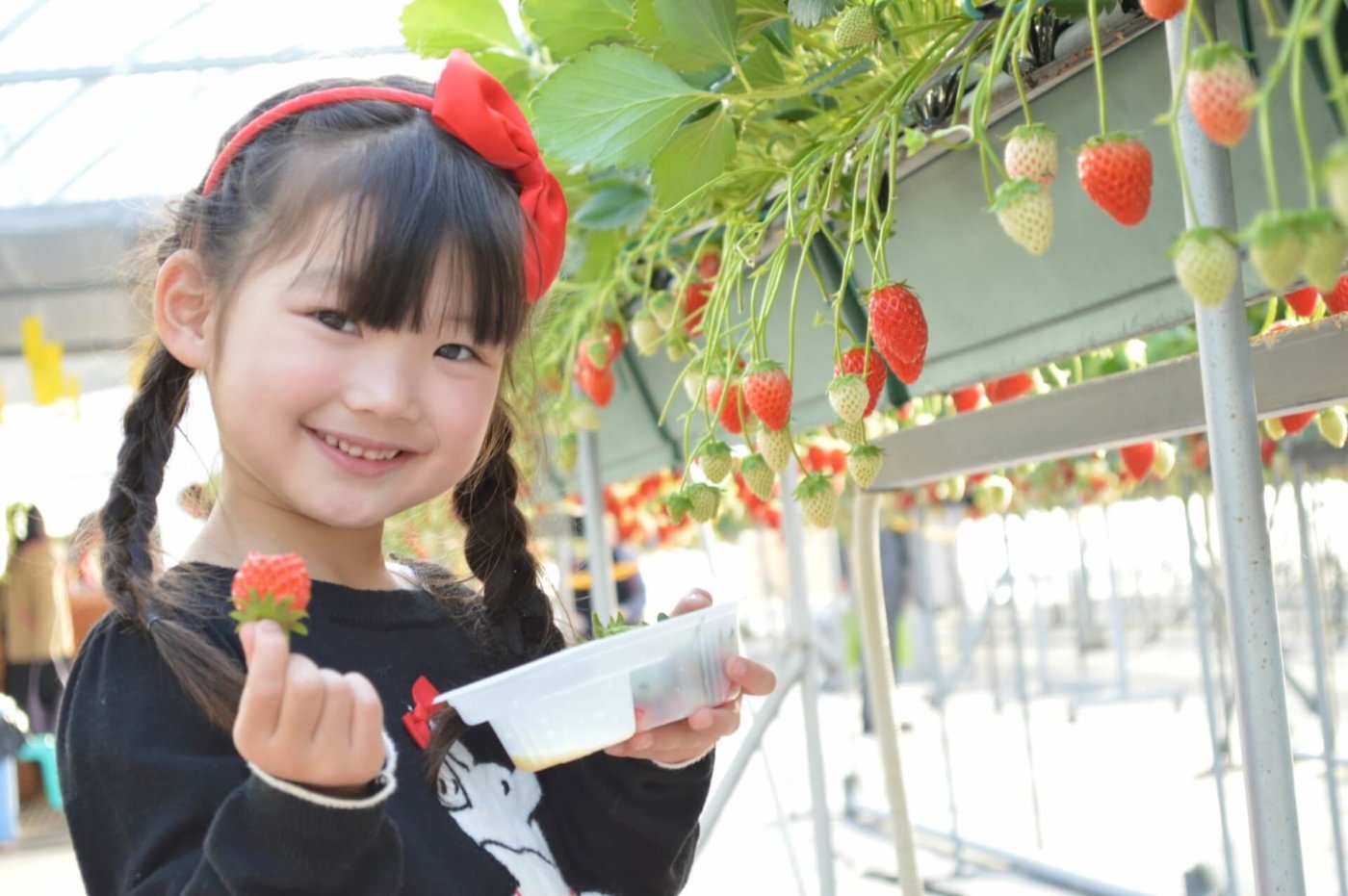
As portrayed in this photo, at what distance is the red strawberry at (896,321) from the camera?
0.85 metres

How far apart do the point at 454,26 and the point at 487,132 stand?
9.7 inches

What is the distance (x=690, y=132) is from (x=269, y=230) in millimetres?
325

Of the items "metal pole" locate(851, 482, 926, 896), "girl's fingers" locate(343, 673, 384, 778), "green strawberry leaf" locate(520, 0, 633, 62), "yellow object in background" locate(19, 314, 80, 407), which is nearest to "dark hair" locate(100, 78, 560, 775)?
"green strawberry leaf" locate(520, 0, 633, 62)

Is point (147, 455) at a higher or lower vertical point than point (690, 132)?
lower

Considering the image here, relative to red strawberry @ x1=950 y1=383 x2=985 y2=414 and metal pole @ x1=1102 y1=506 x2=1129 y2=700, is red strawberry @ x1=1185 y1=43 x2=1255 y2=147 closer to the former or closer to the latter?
red strawberry @ x1=950 y1=383 x2=985 y2=414

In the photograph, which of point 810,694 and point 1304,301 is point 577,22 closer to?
point 1304,301

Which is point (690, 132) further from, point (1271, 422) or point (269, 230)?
point (1271, 422)

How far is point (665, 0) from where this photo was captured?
0.89 meters

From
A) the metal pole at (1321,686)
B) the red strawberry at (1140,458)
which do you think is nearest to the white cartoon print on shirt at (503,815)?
the red strawberry at (1140,458)

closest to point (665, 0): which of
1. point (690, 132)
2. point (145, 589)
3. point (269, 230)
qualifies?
point (690, 132)

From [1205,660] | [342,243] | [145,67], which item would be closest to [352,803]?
[342,243]

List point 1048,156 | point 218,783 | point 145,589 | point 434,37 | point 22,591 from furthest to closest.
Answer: point 22,591
point 434,37
point 145,589
point 218,783
point 1048,156

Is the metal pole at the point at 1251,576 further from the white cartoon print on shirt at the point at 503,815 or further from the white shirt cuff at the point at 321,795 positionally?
the white cartoon print on shirt at the point at 503,815

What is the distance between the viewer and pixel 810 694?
8.10 ft
